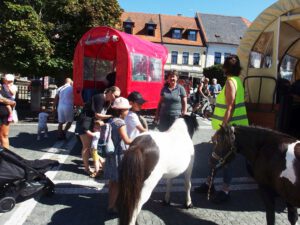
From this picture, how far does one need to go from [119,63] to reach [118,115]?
4.09 metres

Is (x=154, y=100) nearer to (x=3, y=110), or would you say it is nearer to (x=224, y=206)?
(x=3, y=110)

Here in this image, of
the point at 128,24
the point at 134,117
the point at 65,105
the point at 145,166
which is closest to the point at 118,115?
the point at 134,117

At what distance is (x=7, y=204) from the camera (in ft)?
13.6

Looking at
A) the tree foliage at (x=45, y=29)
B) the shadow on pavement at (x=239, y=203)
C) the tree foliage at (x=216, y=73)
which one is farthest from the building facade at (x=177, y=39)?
the shadow on pavement at (x=239, y=203)

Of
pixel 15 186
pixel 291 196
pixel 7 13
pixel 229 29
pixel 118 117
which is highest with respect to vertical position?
pixel 229 29

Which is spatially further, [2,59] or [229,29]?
[229,29]

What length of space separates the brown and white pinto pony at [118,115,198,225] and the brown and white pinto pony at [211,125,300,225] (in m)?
0.48

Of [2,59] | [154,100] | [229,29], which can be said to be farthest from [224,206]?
[229,29]

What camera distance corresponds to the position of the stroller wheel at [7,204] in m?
4.10

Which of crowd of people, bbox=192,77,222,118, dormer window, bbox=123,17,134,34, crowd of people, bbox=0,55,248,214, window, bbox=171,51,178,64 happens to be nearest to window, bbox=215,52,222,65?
window, bbox=171,51,178,64

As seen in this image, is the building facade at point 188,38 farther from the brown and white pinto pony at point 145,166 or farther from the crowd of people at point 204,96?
the brown and white pinto pony at point 145,166

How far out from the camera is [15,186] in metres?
4.31

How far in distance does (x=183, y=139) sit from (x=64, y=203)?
1969 mm

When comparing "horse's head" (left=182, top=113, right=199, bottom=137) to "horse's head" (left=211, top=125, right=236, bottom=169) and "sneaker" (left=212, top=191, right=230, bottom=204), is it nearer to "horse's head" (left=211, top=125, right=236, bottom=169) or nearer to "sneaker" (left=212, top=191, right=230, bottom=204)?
"horse's head" (left=211, top=125, right=236, bottom=169)
